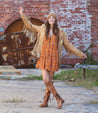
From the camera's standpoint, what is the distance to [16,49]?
12.4m

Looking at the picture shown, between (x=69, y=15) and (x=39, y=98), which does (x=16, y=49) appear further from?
(x=39, y=98)

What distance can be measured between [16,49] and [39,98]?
6.59 metres

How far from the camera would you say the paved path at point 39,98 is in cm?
487

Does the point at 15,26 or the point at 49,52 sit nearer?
the point at 49,52

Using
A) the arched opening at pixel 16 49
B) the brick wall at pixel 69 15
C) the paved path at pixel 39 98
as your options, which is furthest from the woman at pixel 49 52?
the brick wall at pixel 69 15

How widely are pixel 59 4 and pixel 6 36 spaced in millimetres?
2518

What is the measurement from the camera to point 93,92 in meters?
6.75

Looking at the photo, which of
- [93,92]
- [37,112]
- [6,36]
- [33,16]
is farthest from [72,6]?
[37,112]

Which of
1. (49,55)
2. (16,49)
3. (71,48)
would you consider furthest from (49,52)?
(16,49)

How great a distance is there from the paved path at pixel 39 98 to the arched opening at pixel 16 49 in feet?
14.2

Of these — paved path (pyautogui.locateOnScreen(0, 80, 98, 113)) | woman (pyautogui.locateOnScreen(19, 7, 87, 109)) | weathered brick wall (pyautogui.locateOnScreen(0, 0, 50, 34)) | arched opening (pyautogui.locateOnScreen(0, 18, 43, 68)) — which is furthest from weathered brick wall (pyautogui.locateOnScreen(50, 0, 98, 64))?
woman (pyautogui.locateOnScreen(19, 7, 87, 109))

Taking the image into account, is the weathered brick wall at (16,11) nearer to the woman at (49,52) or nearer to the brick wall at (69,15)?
the brick wall at (69,15)

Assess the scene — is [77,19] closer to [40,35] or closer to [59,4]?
[59,4]

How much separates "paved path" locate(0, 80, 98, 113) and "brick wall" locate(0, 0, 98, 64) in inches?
199
